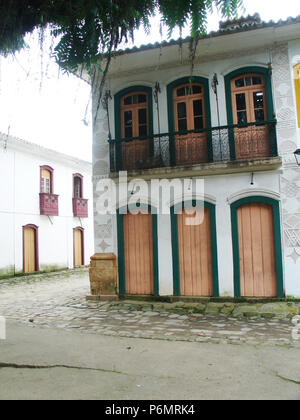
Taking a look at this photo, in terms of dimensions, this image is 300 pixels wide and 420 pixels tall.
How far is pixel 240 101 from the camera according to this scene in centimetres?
Answer: 912

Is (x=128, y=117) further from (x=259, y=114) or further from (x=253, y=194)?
(x=253, y=194)

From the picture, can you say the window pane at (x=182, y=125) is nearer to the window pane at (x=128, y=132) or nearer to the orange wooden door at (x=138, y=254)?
the window pane at (x=128, y=132)

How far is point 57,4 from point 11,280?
48.7 feet

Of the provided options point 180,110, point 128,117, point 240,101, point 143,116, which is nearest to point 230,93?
point 240,101

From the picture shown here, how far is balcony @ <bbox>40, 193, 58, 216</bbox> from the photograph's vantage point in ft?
58.5

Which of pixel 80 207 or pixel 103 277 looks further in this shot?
pixel 80 207

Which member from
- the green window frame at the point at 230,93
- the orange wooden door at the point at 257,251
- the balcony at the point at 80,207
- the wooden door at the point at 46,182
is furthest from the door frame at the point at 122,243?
the balcony at the point at 80,207

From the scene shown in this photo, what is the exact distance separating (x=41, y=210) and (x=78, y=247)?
13.4 feet

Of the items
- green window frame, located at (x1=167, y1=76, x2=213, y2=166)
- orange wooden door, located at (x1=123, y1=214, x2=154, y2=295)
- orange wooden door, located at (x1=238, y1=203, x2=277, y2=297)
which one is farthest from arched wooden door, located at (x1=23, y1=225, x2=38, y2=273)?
orange wooden door, located at (x1=238, y1=203, x2=277, y2=297)

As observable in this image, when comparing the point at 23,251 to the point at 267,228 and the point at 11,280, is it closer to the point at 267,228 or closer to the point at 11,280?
the point at 11,280

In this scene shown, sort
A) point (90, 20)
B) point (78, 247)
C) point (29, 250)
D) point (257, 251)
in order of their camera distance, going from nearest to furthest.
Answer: point (90, 20)
point (257, 251)
point (29, 250)
point (78, 247)

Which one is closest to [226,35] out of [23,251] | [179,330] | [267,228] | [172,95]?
[172,95]

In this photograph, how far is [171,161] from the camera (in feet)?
30.5
